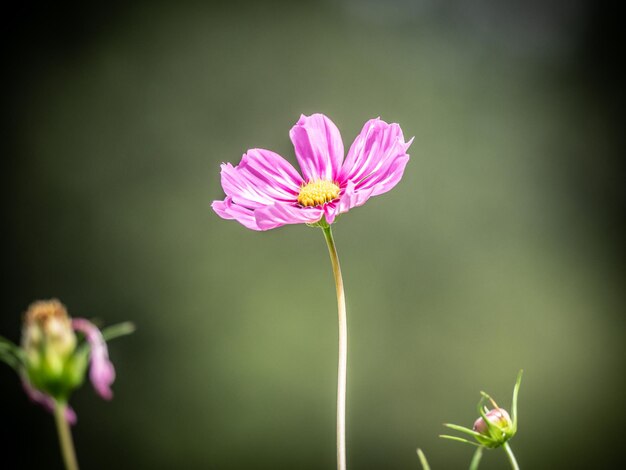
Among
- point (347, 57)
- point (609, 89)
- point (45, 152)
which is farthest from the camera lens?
point (609, 89)

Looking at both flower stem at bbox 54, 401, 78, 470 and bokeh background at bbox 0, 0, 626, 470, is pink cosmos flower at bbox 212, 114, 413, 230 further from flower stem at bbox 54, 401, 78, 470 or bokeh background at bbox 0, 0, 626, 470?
bokeh background at bbox 0, 0, 626, 470

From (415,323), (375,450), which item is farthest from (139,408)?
(415,323)

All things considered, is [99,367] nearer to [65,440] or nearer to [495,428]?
[65,440]

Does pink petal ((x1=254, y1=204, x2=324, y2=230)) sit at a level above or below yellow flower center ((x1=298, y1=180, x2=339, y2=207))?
below

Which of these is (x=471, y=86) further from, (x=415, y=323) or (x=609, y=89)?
(x=415, y=323)

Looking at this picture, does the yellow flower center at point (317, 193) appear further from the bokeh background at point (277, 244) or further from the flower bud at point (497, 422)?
the bokeh background at point (277, 244)

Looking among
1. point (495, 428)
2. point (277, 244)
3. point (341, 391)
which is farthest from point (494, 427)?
point (277, 244)

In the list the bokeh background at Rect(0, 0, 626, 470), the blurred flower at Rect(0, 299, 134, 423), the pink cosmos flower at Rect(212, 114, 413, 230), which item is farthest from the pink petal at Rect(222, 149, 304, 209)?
the bokeh background at Rect(0, 0, 626, 470)
